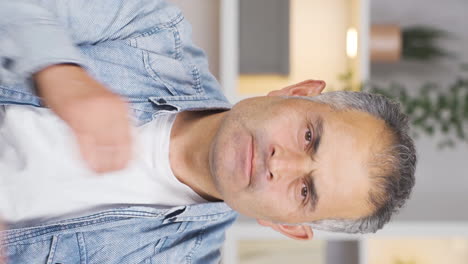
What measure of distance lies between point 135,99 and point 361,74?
127cm

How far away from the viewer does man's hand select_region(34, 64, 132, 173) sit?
0.65 metres

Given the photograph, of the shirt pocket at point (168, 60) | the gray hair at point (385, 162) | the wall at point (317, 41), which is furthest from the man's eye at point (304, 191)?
the wall at point (317, 41)

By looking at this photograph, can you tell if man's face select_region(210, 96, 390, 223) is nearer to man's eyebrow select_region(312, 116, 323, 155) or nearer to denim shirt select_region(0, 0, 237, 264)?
man's eyebrow select_region(312, 116, 323, 155)

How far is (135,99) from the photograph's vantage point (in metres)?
1.32

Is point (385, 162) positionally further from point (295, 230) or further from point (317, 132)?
point (295, 230)

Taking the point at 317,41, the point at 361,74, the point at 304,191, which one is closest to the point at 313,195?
the point at 304,191

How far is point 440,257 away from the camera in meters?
2.46

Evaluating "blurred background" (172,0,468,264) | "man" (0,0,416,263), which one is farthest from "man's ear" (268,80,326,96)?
"blurred background" (172,0,468,264)

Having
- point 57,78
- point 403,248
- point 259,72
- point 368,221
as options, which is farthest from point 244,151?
point 403,248

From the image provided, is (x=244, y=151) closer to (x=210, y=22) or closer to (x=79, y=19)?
(x=79, y=19)

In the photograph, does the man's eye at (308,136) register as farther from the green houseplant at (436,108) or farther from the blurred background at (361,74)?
the green houseplant at (436,108)

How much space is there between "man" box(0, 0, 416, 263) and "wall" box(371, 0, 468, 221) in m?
1.40

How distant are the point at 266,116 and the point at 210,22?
4.45ft

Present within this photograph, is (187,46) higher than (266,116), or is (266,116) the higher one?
(187,46)
